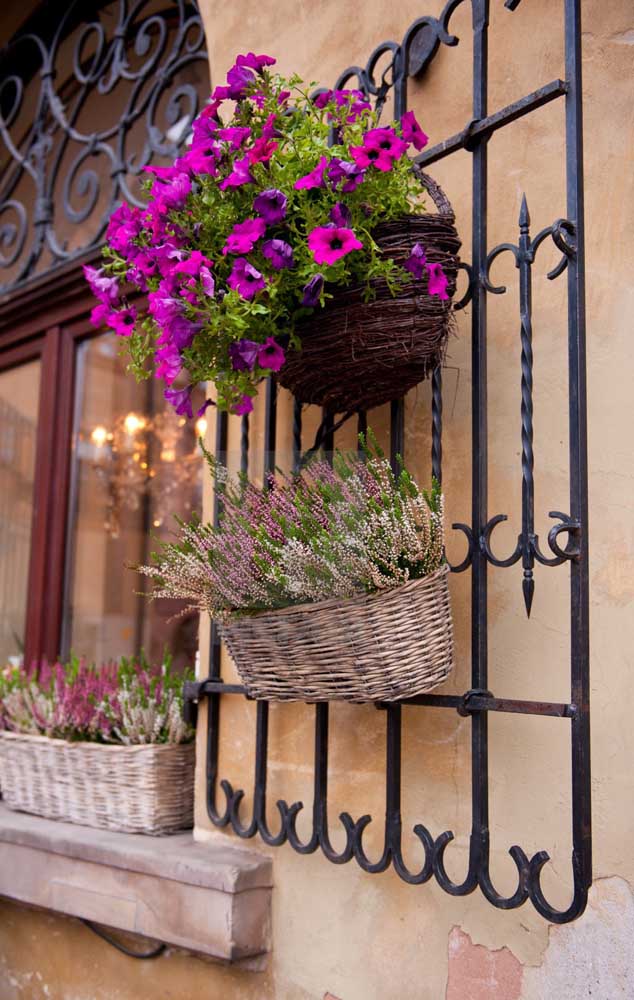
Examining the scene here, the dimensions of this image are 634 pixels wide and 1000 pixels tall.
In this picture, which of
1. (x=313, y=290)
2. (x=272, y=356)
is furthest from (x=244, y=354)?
(x=313, y=290)

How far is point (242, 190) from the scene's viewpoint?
74.7 inches

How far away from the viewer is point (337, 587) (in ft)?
5.88

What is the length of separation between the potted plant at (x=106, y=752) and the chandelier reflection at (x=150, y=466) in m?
1.29

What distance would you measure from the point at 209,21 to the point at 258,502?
1.54 m

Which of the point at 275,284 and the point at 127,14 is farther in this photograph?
the point at 127,14

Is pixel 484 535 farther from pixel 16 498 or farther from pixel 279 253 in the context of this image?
Result: pixel 16 498

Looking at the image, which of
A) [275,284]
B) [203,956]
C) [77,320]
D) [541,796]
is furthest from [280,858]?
[77,320]

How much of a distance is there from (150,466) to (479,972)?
2.78 m

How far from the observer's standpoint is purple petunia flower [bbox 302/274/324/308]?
182cm

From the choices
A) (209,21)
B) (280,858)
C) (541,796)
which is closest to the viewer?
(541,796)

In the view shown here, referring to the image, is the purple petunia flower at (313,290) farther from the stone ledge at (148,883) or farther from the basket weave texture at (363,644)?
the stone ledge at (148,883)

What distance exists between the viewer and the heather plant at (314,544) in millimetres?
1792

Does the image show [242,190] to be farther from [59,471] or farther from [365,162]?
[59,471]

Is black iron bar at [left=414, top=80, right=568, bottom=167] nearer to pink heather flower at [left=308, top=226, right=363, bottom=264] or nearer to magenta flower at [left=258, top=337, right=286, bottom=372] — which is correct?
pink heather flower at [left=308, top=226, right=363, bottom=264]
